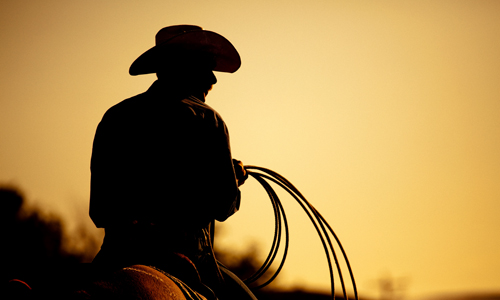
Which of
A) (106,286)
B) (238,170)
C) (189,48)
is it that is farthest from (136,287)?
A: (189,48)

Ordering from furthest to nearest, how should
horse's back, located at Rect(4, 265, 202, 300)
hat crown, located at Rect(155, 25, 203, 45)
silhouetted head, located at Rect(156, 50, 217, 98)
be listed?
hat crown, located at Rect(155, 25, 203, 45) < silhouetted head, located at Rect(156, 50, 217, 98) < horse's back, located at Rect(4, 265, 202, 300)

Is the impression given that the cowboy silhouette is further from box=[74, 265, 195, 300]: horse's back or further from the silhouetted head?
box=[74, 265, 195, 300]: horse's back

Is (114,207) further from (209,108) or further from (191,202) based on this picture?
(209,108)

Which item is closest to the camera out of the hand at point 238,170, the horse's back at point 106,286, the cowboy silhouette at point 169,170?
the horse's back at point 106,286

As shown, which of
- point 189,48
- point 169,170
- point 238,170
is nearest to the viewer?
point 169,170

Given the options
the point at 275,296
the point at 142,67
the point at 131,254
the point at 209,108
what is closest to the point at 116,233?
the point at 131,254

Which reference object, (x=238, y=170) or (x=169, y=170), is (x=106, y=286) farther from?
(x=238, y=170)

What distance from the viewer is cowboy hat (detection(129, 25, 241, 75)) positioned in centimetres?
393

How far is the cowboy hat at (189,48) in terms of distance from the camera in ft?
12.9

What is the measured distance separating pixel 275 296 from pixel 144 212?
19185 mm

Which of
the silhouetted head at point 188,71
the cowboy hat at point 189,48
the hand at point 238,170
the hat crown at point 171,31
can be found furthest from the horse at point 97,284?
the hat crown at point 171,31

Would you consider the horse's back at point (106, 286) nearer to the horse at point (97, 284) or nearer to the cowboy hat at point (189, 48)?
the horse at point (97, 284)

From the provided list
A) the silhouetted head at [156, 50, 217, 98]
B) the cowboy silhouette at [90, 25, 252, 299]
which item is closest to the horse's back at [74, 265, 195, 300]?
the cowboy silhouette at [90, 25, 252, 299]

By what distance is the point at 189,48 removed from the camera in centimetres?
404
